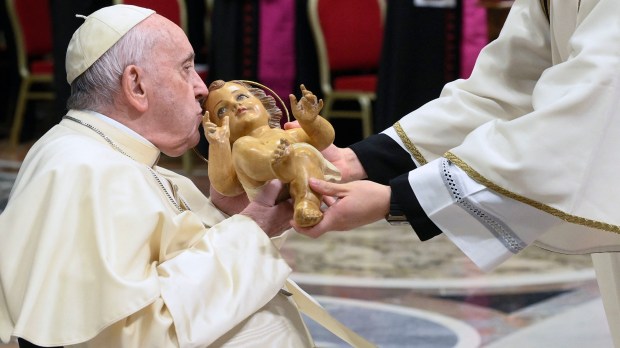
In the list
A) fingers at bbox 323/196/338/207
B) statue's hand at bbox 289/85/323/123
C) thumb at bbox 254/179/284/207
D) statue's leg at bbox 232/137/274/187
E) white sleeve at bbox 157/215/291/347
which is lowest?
white sleeve at bbox 157/215/291/347

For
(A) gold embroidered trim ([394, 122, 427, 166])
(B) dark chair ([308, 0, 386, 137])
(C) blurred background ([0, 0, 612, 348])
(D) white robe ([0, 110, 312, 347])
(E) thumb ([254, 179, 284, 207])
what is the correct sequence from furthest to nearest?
(B) dark chair ([308, 0, 386, 137]) → (C) blurred background ([0, 0, 612, 348]) → (A) gold embroidered trim ([394, 122, 427, 166]) → (E) thumb ([254, 179, 284, 207]) → (D) white robe ([0, 110, 312, 347])

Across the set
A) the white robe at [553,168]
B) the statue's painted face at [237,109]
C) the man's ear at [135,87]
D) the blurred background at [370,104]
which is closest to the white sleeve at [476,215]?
the white robe at [553,168]

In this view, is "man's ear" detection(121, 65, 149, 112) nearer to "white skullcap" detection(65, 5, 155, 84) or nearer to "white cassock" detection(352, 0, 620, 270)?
"white skullcap" detection(65, 5, 155, 84)

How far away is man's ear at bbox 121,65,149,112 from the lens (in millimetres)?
2822

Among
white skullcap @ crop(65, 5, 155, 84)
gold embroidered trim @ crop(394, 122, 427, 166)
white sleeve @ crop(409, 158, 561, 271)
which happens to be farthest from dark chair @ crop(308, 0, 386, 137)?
white sleeve @ crop(409, 158, 561, 271)

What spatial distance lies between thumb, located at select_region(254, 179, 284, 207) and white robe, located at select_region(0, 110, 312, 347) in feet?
0.20

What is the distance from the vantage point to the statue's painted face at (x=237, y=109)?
9.16 feet

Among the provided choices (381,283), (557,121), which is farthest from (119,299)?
(381,283)

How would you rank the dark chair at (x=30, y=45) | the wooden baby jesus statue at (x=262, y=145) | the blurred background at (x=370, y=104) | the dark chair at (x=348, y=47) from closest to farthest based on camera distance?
the wooden baby jesus statue at (x=262, y=145) < the blurred background at (x=370, y=104) < the dark chair at (x=348, y=47) < the dark chair at (x=30, y=45)

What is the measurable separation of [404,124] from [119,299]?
1250 millimetres

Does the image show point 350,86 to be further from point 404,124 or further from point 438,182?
point 438,182

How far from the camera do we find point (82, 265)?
2.59 m

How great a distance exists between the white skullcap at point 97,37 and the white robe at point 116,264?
0.20 meters

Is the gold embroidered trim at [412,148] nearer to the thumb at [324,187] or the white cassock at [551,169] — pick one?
the white cassock at [551,169]
